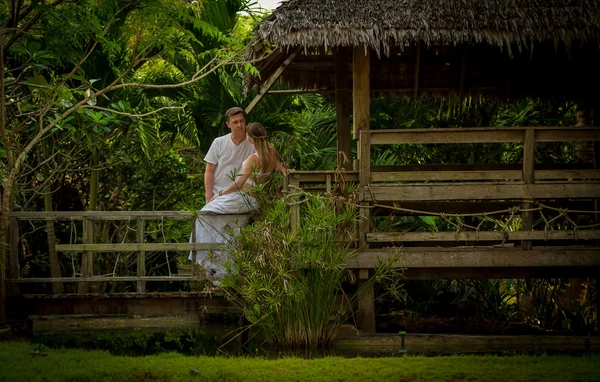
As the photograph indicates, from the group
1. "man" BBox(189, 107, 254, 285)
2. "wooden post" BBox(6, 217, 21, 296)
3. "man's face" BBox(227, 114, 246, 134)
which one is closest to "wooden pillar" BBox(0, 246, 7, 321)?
"wooden post" BBox(6, 217, 21, 296)

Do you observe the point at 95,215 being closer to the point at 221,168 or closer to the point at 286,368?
the point at 221,168

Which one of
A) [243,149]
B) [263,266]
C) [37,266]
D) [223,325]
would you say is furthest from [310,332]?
[37,266]

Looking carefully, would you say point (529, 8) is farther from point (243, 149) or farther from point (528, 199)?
point (243, 149)

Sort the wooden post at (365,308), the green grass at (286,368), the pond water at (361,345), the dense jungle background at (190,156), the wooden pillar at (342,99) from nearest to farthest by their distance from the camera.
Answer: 1. the green grass at (286,368)
2. the pond water at (361,345)
3. the wooden post at (365,308)
4. the dense jungle background at (190,156)
5. the wooden pillar at (342,99)

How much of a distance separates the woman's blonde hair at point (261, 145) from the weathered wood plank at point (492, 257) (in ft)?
4.40

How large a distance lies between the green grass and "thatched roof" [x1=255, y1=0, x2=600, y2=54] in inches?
126

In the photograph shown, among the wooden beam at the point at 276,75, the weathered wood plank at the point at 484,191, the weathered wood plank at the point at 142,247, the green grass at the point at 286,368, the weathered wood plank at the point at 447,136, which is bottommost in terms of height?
the green grass at the point at 286,368

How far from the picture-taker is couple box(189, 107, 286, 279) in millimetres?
9562

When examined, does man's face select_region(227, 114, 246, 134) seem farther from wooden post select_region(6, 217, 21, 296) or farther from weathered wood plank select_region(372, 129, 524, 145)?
wooden post select_region(6, 217, 21, 296)

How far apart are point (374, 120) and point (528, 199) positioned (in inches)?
248

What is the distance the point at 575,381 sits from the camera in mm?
6750

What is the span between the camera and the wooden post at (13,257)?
9.90 metres

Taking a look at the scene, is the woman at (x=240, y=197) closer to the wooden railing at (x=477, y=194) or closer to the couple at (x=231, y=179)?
the couple at (x=231, y=179)

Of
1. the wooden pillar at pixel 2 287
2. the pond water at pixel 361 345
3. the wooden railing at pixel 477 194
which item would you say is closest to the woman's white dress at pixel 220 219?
the wooden railing at pixel 477 194
